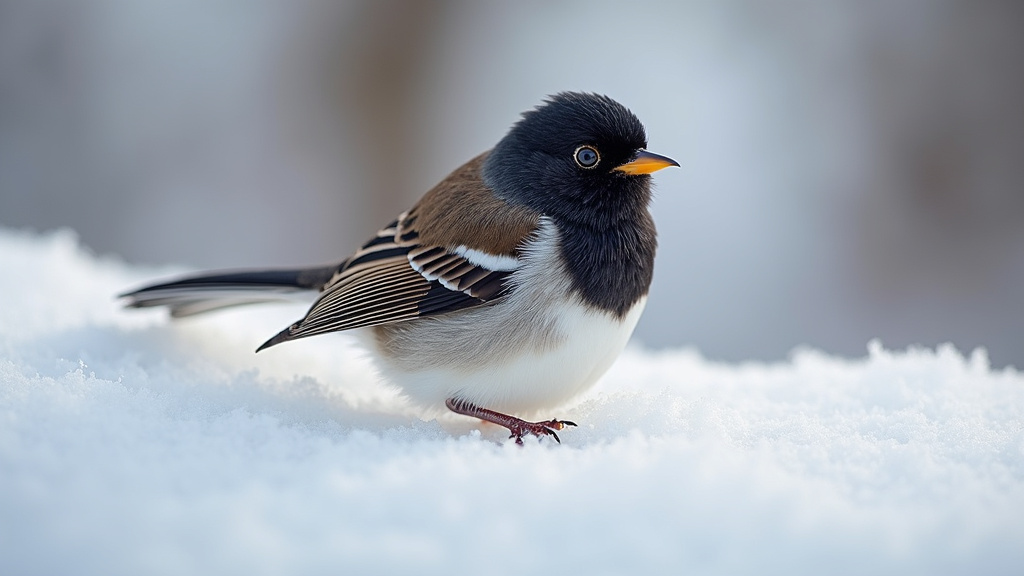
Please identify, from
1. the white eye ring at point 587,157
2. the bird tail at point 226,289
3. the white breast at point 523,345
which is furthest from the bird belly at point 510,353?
the bird tail at point 226,289

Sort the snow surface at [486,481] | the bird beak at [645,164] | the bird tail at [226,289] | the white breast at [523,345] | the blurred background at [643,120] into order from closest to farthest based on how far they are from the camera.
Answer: the snow surface at [486,481], the white breast at [523,345], the bird beak at [645,164], the bird tail at [226,289], the blurred background at [643,120]

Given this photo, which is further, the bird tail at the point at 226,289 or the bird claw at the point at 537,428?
the bird tail at the point at 226,289

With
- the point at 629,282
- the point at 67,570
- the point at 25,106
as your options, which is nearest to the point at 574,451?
the point at 629,282

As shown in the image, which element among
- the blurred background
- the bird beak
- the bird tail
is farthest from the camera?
the blurred background

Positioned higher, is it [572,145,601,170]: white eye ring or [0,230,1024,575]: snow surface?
[572,145,601,170]: white eye ring

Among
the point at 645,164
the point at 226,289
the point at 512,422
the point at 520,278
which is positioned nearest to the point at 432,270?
the point at 520,278

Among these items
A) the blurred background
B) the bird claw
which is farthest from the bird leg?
the blurred background

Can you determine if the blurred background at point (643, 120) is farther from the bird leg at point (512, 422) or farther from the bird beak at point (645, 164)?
the bird leg at point (512, 422)

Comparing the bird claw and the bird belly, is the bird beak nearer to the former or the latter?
the bird belly
